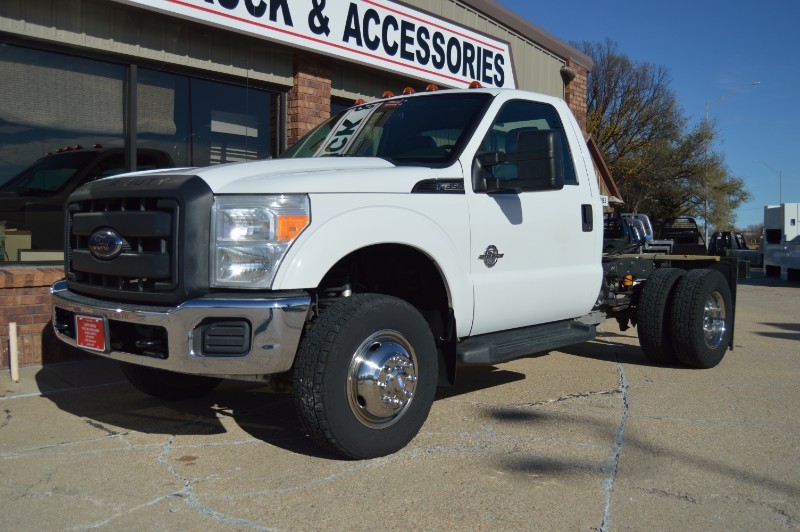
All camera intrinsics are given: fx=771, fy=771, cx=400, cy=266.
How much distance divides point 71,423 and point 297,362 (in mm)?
2103

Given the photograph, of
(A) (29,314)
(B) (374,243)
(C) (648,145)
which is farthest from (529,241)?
(C) (648,145)

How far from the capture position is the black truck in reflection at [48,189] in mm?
7016

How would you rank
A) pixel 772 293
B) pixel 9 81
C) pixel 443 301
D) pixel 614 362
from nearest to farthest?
pixel 443 301, pixel 9 81, pixel 614 362, pixel 772 293

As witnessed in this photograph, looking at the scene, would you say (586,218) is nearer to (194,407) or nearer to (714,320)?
(714,320)

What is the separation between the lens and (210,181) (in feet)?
12.6

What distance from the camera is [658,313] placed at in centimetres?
682

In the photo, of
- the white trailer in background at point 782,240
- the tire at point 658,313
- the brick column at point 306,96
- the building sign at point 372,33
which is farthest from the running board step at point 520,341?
the white trailer in background at point 782,240

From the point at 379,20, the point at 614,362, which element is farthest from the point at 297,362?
the point at 379,20

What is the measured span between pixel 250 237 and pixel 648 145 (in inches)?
1716

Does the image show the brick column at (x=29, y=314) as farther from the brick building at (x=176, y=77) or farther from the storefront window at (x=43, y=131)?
the storefront window at (x=43, y=131)

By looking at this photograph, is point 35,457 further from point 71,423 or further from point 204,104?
point 204,104

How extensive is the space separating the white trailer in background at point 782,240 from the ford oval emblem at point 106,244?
22.1 metres

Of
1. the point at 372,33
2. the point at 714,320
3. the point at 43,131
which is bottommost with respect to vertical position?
the point at 714,320

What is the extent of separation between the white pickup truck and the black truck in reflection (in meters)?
2.67
